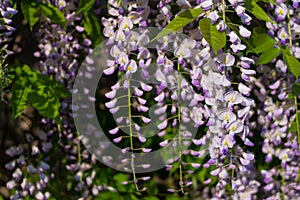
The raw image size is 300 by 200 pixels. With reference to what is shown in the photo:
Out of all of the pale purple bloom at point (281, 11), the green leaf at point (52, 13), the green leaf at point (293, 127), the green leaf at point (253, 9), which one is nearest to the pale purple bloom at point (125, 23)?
the green leaf at point (52, 13)

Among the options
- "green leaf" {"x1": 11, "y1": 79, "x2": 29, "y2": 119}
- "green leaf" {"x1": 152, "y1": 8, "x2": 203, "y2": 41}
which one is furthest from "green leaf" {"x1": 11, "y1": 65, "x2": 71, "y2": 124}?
"green leaf" {"x1": 152, "y1": 8, "x2": 203, "y2": 41}

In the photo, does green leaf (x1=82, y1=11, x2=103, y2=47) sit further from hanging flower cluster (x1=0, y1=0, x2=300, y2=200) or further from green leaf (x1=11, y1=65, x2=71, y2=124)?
green leaf (x1=11, y1=65, x2=71, y2=124)

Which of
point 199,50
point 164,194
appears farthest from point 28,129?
point 199,50

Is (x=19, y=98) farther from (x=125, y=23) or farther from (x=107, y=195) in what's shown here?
(x=107, y=195)

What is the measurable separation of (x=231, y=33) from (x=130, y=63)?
0.39m

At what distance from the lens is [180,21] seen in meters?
1.75

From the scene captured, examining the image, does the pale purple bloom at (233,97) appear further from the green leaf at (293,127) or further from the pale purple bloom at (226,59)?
the green leaf at (293,127)

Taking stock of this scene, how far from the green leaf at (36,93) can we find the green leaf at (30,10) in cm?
21

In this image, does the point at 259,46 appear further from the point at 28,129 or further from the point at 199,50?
the point at 28,129

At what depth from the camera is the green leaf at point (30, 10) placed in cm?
232

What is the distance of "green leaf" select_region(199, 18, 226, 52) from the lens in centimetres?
171

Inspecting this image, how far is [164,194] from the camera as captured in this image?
2867 mm

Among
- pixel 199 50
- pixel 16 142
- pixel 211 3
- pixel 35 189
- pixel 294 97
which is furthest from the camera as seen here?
pixel 16 142

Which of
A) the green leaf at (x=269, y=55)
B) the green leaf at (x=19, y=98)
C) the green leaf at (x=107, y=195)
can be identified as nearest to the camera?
the green leaf at (x=269, y=55)
